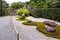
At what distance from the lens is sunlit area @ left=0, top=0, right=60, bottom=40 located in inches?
369

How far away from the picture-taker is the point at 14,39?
8305 millimetres

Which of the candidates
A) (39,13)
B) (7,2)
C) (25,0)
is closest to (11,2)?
(7,2)

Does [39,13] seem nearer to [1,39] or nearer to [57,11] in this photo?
[57,11]

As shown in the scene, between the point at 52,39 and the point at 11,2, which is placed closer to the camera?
the point at 52,39

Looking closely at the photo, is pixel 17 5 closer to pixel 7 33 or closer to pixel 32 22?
pixel 32 22

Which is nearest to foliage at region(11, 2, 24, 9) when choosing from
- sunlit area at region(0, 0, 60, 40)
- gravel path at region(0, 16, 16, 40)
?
sunlit area at region(0, 0, 60, 40)

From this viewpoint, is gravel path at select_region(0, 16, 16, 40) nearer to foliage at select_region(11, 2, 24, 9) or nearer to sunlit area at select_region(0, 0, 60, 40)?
sunlit area at select_region(0, 0, 60, 40)

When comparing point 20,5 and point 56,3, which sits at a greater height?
point 56,3

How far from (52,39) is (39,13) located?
16159mm

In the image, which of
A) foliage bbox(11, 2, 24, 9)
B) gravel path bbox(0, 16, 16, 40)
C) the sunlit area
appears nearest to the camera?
gravel path bbox(0, 16, 16, 40)

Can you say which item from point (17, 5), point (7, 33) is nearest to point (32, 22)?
point (7, 33)

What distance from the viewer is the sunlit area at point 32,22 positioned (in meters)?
9.38

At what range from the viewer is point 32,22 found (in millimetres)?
16453

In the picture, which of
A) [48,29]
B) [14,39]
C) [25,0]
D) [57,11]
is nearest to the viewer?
[14,39]
